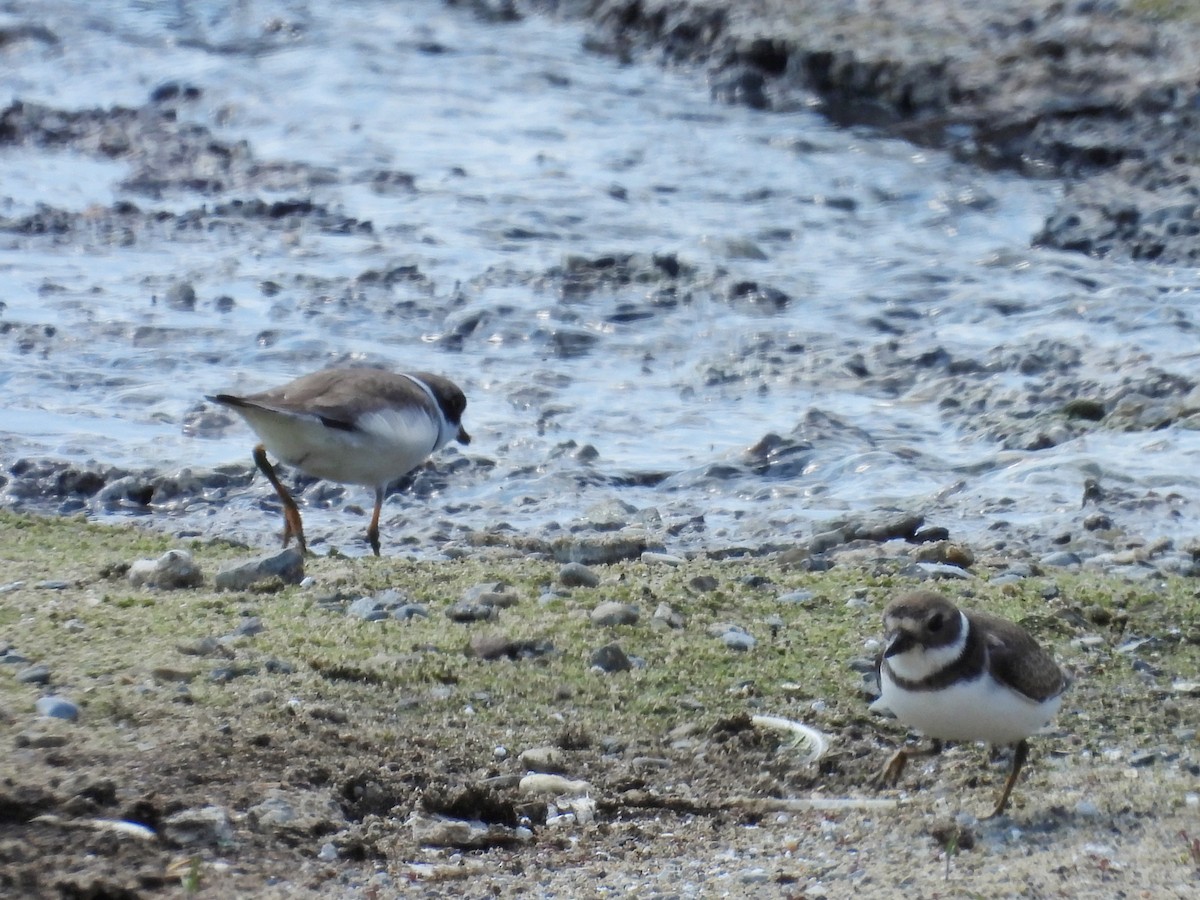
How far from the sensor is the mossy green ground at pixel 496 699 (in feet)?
12.2

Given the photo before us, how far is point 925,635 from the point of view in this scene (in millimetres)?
3840

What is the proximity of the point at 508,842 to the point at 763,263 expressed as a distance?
739 cm

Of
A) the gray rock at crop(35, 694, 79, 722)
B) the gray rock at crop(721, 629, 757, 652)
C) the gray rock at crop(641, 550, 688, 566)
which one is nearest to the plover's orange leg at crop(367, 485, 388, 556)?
the gray rock at crop(641, 550, 688, 566)

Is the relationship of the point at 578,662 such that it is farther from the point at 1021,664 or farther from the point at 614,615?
the point at 1021,664

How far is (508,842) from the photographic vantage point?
148 inches

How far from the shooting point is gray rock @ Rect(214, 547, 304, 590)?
209 inches

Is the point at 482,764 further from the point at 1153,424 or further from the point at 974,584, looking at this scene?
the point at 1153,424

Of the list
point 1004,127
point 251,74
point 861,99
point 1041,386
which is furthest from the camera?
point 251,74

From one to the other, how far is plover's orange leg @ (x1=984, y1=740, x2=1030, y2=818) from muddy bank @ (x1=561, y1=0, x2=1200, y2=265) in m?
7.06

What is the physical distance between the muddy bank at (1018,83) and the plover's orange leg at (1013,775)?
7058mm

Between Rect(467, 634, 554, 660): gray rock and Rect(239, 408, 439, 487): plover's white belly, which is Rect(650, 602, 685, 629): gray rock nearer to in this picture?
Rect(467, 634, 554, 660): gray rock

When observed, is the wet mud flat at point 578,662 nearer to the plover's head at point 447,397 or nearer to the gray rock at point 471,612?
the gray rock at point 471,612

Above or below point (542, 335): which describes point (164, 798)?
above

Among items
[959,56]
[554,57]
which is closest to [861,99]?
[959,56]
